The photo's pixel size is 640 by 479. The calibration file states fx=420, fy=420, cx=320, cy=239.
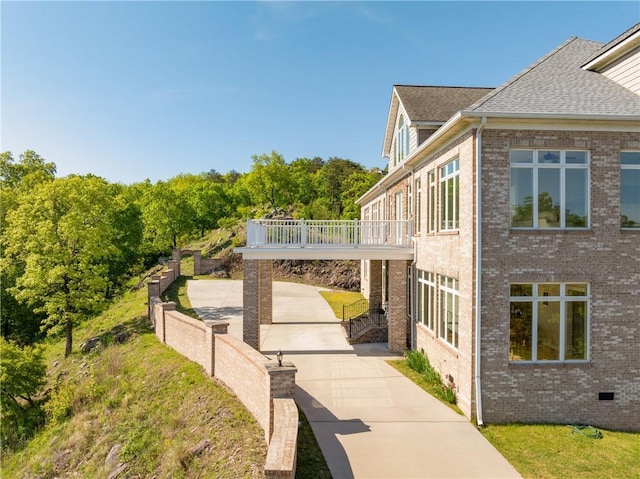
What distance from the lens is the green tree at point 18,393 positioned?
16.4 metres

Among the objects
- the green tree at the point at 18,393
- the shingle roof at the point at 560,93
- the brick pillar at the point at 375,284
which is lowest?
the green tree at the point at 18,393

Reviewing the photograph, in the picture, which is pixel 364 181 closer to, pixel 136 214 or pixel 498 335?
pixel 136 214

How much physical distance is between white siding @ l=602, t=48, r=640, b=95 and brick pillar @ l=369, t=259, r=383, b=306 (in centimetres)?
1147

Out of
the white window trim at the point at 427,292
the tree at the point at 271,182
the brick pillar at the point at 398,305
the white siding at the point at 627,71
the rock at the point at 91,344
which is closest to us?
the white siding at the point at 627,71

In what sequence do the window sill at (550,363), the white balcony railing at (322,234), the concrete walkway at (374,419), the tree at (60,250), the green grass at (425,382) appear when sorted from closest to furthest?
the concrete walkway at (374,419) → the window sill at (550,363) → the green grass at (425,382) → the white balcony railing at (322,234) → the tree at (60,250)

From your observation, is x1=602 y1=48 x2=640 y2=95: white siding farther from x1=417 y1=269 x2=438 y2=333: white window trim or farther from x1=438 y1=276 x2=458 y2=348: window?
x1=417 y1=269 x2=438 y2=333: white window trim

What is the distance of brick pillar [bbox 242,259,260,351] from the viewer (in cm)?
1470

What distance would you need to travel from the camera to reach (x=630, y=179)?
32.8 feet

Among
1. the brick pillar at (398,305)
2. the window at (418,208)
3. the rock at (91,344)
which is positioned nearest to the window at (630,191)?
the window at (418,208)

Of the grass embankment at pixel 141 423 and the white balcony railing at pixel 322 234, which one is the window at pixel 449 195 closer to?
the white balcony railing at pixel 322 234

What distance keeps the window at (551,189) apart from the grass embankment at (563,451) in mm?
4626

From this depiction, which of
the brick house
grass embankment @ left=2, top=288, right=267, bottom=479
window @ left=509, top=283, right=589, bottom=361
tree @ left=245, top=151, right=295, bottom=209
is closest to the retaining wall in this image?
grass embankment @ left=2, top=288, right=267, bottom=479

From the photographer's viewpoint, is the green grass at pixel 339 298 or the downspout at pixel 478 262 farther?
the green grass at pixel 339 298

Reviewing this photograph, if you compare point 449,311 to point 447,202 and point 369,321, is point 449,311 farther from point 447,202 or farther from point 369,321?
point 369,321
